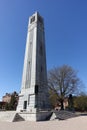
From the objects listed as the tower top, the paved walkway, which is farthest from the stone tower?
the paved walkway

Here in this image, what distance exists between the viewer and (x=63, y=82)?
1453 inches

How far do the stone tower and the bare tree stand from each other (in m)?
4.37

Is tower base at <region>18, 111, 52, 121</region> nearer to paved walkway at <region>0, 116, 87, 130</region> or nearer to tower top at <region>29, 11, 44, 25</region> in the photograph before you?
paved walkway at <region>0, 116, 87, 130</region>

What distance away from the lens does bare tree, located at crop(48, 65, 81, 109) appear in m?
36.5

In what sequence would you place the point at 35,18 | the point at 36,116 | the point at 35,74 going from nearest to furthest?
the point at 36,116 < the point at 35,74 < the point at 35,18

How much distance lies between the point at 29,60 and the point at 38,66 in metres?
3.21

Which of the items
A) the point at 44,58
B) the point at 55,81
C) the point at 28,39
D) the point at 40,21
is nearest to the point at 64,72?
the point at 55,81

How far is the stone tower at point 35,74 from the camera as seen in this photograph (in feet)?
98.2

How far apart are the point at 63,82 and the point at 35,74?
8817mm

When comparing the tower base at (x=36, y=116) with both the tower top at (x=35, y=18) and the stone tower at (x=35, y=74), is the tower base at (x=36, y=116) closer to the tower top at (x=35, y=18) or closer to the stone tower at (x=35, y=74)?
the stone tower at (x=35, y=74)

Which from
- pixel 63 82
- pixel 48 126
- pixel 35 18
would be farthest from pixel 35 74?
pixel 48 126

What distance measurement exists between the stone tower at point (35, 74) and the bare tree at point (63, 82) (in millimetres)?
4374

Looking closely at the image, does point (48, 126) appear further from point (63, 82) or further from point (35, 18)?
point (35, 18)

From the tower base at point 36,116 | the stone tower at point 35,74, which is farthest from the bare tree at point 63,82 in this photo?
the tower base at point 36,116
